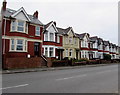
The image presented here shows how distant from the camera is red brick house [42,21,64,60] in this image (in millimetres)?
27083

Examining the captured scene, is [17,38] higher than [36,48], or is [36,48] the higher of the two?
[17,38]

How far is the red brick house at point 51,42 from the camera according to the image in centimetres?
2708

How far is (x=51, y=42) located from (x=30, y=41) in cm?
566

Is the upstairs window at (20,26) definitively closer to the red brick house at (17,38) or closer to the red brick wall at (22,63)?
the red brick house at (17,38)

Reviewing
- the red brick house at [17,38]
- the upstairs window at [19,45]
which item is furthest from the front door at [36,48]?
the upstairs window at [19,45]

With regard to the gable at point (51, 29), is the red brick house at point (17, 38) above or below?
below

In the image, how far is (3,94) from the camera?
19.7 ft

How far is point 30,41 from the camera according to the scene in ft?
77.0

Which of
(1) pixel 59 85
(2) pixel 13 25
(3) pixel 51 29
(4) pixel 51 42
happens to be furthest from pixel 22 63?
(1) pixel 59 85

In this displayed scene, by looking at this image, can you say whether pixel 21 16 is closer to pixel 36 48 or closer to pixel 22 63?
pixel 36 48

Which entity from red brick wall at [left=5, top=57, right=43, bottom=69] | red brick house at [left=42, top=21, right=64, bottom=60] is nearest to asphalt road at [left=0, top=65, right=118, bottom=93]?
red brick wall at [left=5, top=57, right=43, bottom=69]

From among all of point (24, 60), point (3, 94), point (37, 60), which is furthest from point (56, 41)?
point (3, 94)

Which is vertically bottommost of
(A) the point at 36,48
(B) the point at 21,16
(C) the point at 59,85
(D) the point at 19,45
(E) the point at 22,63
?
(C) the point at 59,85

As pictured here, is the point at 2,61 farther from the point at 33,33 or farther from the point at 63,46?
the point at 63,46
